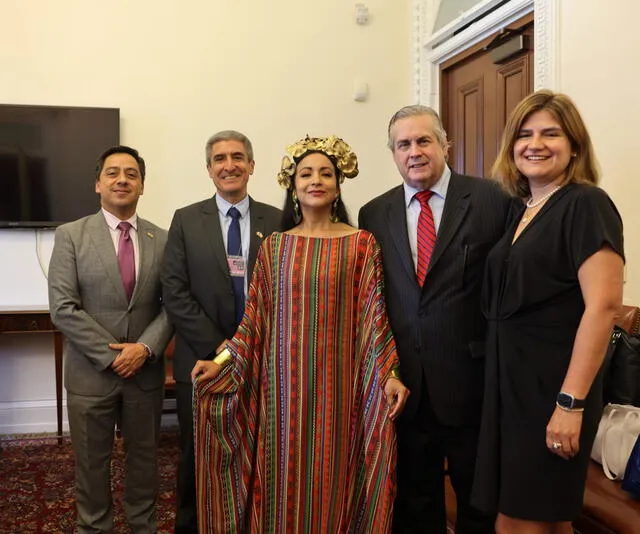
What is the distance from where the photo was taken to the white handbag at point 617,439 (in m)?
2.30

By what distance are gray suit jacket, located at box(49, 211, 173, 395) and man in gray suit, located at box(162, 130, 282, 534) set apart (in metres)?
0.12

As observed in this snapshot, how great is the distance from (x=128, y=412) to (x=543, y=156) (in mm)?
1724

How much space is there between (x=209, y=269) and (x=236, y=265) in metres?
0.10

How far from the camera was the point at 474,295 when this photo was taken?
6.48 feet

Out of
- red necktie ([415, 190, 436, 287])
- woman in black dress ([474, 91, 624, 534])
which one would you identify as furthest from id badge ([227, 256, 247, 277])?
woman in black dress ([474, 91, 624, 534])

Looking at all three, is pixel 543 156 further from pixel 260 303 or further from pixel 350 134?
pixel 350 134

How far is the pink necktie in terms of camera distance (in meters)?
2.44

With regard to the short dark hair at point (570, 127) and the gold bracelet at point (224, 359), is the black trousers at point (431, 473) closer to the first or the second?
the gold bracelet at point (224, 359)

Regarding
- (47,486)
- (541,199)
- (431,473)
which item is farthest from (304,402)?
(47,486)

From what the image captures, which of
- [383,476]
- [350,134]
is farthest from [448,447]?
[350,134]

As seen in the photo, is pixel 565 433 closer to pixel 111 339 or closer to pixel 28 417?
pixel 111 339

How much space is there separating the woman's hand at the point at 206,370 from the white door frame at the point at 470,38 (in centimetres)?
232

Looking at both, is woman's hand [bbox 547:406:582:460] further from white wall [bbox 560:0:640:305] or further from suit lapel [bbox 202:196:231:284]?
white wall [bbox 560:0:640:305]

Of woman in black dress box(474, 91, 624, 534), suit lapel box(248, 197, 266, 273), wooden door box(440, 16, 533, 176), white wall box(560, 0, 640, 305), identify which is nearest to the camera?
woman in black dress box(474, 91, 624, 534)
